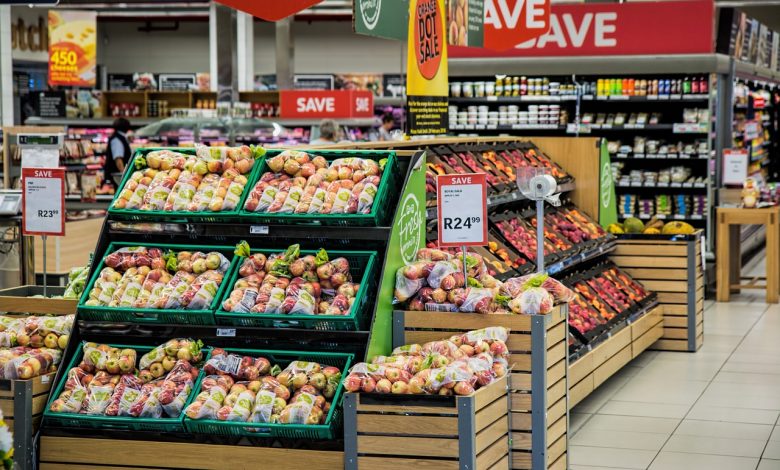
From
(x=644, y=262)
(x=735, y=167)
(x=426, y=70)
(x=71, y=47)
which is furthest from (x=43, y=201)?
(x=71, y=47)

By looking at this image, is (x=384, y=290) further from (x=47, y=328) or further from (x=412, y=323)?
(x=47, y=328)

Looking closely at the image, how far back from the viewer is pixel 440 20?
23.5 ft

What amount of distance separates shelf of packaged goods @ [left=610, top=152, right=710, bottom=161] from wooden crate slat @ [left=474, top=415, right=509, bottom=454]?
7.18 meters

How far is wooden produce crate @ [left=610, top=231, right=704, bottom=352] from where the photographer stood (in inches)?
322

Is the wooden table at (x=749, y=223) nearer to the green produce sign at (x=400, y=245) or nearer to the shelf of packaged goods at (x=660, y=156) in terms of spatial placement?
the shelf of packaged goods at (x=660, y=156)

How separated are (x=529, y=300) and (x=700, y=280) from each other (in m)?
4.20

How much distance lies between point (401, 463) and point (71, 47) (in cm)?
1687

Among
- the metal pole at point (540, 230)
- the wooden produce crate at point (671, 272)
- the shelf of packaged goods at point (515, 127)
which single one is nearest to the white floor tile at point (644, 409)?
the metal pole at point (540, 230)

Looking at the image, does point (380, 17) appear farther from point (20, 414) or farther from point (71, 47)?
point (71, 47)

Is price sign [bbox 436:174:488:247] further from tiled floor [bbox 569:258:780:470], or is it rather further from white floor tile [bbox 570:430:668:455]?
white floor tile [bbox 570:430:668:455]

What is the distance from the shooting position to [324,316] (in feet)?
14.0

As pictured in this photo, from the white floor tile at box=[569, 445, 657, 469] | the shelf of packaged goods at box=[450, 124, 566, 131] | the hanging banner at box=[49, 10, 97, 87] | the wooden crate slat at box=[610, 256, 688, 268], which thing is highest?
the hanging banner at box=[49, 10, 97, 87]

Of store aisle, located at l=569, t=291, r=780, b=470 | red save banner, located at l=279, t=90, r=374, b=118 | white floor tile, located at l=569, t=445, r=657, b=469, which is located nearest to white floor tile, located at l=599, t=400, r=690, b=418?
store aisle, located at l=569, t=291, r=780, b=470

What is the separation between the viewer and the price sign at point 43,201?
5434mm
